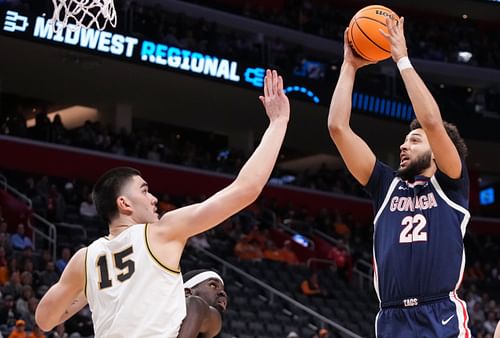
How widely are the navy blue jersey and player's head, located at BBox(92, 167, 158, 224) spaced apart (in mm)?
1192

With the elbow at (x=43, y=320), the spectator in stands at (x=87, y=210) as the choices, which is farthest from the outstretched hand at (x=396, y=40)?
the spectator in stands at (x=87, y=210)

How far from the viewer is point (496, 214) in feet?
99.9

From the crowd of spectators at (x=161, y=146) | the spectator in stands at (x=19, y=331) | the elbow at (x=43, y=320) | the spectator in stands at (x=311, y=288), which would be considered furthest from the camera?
the crowd of spectators at (x=161, y=146)

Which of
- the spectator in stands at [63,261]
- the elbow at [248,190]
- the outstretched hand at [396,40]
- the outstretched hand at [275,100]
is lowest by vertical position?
the spectator in stands at [63,261]

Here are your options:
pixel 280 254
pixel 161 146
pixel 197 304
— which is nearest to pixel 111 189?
pixel 197 304

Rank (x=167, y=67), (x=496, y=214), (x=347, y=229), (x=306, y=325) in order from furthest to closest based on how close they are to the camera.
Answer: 1. (x=496, y=214)
2. (x=347, y=229)
3. (x=167, y=67)
4. (x=306, y=325)

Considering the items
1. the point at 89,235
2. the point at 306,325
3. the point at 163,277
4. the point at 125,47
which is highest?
the point at 125,47

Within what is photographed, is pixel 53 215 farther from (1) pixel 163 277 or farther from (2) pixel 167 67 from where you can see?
(1) pixel 163 277

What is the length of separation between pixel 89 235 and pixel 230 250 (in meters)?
3.23

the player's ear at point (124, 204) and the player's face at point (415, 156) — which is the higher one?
the player's face at point (415, 156)

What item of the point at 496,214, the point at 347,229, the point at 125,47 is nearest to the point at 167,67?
the point at 125,47

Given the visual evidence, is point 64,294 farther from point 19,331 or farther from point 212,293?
point 19,331

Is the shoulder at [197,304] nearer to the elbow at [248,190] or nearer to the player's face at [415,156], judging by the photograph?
the elbow at [248,190]

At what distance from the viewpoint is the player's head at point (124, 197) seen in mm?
4336
